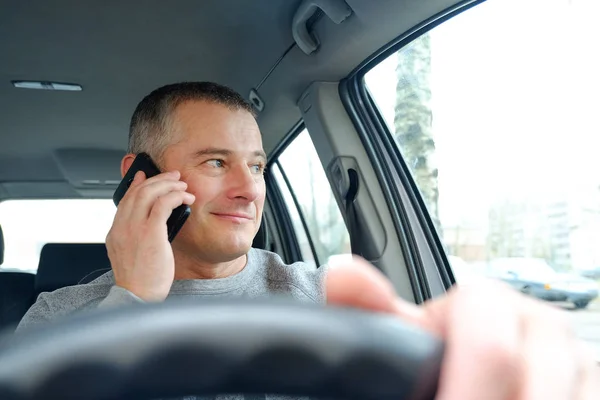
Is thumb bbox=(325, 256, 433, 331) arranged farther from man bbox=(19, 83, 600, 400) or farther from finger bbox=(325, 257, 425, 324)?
man bbox=(19, 83, 600, 400)

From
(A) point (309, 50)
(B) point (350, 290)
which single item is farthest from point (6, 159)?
(B) point (350, 290)

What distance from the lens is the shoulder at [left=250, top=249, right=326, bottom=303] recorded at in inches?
64.2

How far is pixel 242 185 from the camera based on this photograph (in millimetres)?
1645

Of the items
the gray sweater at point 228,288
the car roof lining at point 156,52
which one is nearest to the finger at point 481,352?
the gray sweater at point 228,288

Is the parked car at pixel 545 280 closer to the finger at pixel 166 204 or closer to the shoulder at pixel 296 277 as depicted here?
the shoulder at pixel 296 277

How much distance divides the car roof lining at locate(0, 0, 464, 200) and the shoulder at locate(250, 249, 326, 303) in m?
0.87

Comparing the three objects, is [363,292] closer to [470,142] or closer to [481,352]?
[481,352]

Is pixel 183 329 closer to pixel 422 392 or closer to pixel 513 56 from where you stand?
pixel 422 392

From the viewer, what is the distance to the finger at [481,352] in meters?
0.35

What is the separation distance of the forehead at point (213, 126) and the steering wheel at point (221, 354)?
1362 mm

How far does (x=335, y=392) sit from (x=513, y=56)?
58.6 inches

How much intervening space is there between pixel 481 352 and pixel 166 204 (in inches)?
49.4

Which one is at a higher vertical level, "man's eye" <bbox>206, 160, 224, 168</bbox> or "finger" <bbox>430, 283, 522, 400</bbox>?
"man's eye" <bbox>206, 160, 224, 168</bbox>

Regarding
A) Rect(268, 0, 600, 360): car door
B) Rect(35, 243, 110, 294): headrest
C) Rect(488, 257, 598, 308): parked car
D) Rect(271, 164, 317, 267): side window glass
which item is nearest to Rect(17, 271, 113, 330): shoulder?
Rect(268, 0, 600, 360): car door
